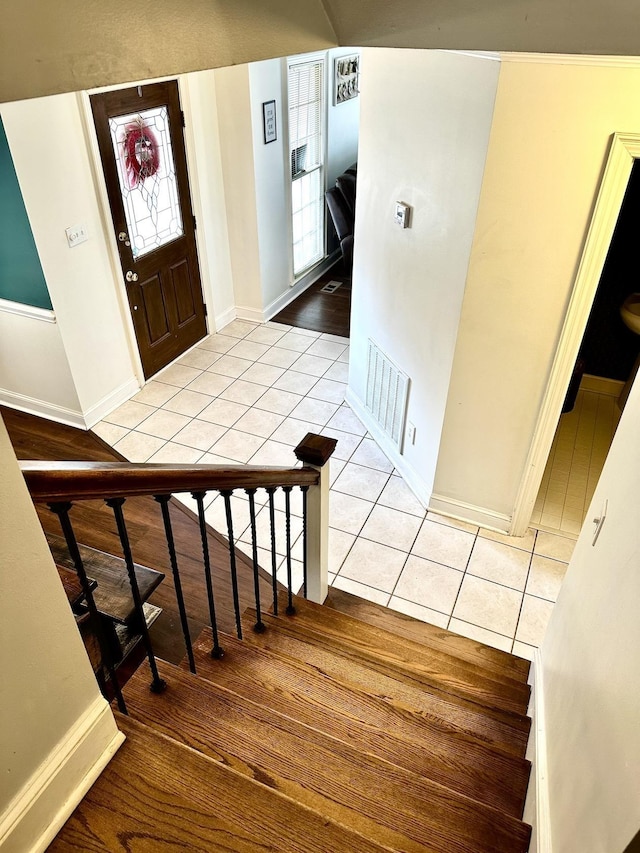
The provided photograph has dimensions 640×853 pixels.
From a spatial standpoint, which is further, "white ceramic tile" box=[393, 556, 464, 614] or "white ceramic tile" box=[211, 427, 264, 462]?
A: "white ceramic tile" box=[211, 427, 264, 462]

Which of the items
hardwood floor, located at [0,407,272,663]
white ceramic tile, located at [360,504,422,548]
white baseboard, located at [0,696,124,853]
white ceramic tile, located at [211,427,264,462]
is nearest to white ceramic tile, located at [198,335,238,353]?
white ceramic tile, located at [211,427,264,462]

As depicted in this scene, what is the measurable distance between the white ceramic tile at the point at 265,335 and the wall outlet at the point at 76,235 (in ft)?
6.14

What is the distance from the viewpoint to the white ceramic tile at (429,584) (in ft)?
10.3

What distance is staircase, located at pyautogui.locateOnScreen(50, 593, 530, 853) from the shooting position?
4.41 feet

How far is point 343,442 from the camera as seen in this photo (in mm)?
4250

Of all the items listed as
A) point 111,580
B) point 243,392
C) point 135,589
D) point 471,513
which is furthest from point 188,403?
point 135,589

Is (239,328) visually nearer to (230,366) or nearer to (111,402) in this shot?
(230,366)

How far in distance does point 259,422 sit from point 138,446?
872 mm

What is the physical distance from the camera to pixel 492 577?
3.29 metres

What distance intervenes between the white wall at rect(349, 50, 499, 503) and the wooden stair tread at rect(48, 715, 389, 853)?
2320mm

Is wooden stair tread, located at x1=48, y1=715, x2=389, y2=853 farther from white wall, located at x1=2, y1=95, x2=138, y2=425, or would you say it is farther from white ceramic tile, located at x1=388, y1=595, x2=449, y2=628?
white wall, located at x1=2, y1=95, x2=138, y2=425

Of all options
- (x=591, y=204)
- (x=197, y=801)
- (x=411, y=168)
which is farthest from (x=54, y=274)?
(x=197, y=801)

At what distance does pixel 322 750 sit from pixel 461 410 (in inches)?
80.8

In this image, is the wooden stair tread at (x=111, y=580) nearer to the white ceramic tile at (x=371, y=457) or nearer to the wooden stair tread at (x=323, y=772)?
the wooden stair tread at (x=323, y=772)
